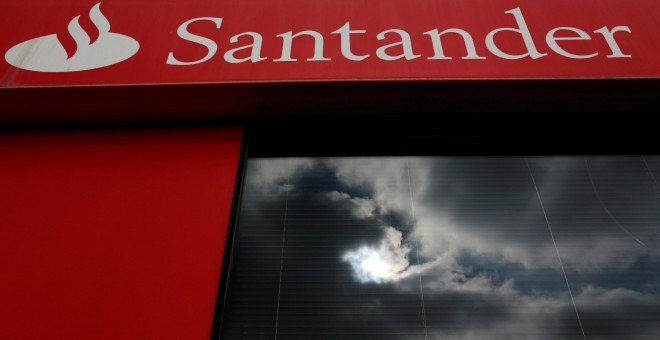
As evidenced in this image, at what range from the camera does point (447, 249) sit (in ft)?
9.24

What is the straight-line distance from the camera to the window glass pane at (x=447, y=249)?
2.54 meters

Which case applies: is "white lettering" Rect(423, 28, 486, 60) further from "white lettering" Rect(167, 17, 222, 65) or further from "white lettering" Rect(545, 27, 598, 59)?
→ "white lettering" Rect(167, 17, 222, 65)

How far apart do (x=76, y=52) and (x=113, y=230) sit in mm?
1401

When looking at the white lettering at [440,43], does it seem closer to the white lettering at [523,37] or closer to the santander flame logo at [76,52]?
the white lettering at [523,37]

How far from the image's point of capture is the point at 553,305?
2578 mm

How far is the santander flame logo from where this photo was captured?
328 cm

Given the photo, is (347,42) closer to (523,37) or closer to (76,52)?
(523,37)

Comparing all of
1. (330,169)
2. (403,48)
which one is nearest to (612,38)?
(403,48)

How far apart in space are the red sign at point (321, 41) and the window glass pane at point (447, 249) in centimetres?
64

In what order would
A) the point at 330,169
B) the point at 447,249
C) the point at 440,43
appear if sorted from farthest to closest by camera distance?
1. the point at 440,43
2. the point at 330,169
3. the point at 447,249

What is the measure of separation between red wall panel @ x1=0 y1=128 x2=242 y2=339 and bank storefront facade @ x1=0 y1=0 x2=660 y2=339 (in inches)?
0.5

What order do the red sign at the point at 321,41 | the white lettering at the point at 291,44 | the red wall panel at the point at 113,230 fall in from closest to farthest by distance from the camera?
the red wall panel at the point at 113,230 → the red sign at the point at 321,41 → the white lettering at the point at 291,44

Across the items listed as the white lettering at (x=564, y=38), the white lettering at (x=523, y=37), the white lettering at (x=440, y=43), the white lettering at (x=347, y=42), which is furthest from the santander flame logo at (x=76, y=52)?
the white lettering at (x=564, y=38)

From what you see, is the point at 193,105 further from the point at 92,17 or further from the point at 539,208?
the point at 539,208
